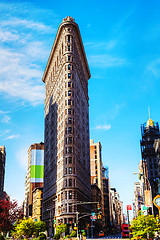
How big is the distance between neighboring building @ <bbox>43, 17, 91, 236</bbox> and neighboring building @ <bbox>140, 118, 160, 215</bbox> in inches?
1971

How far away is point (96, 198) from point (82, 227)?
5056cm

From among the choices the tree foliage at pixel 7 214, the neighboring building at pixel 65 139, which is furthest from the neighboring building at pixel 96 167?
the tree foliage at pixel 7 214

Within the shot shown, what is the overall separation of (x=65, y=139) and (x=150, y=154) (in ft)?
232

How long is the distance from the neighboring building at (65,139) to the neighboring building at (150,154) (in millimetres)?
50056

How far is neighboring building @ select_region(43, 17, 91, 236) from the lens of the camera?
91250mm

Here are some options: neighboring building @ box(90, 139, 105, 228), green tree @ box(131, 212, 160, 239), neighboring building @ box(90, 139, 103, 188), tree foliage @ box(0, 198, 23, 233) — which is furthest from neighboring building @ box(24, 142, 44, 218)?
green tree @ box(131, 212, 160, 239)

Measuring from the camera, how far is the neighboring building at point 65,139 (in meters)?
91.2

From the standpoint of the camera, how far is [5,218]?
85375 mm

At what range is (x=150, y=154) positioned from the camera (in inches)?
5945

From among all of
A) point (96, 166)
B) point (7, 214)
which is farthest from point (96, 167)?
point (7, 214)

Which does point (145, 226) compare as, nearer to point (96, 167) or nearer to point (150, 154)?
point (150, 154)

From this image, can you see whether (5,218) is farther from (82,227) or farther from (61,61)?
(61,61)

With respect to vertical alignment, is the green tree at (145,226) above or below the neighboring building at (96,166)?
below

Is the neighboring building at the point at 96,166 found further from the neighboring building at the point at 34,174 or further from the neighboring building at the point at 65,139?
the neighboring building at the point at 65,139
